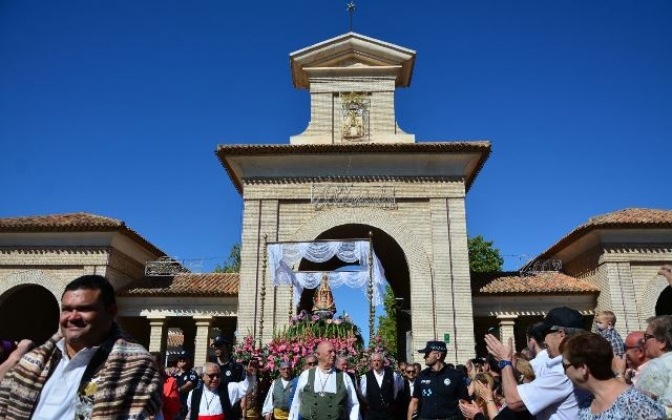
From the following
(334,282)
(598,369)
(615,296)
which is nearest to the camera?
(598,369)

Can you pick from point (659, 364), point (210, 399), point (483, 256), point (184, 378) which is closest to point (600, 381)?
point (659, 364)

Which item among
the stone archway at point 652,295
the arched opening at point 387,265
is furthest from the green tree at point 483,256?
the stone archway at point 652,295

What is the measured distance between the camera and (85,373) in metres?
2.26

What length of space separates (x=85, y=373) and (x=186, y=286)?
1768cm

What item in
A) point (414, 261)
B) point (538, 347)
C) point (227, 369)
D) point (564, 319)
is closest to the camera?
point (564, 319)

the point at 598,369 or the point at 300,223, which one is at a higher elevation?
the point at 300,223

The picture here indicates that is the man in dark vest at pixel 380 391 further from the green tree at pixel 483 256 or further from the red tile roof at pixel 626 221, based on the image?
the green tree at pixel 483 256

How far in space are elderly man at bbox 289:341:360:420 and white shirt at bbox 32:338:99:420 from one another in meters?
3.48

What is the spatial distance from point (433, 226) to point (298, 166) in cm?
511

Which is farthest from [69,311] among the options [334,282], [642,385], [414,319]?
[414,319]

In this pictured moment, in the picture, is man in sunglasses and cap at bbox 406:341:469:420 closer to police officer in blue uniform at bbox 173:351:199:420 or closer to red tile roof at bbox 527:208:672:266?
police officer in blue uniform at bbox 173:351:199:420

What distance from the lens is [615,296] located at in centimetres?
1719

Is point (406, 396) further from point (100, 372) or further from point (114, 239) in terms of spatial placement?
point (114, 239)

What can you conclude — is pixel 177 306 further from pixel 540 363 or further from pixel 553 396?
pixel 553 396
